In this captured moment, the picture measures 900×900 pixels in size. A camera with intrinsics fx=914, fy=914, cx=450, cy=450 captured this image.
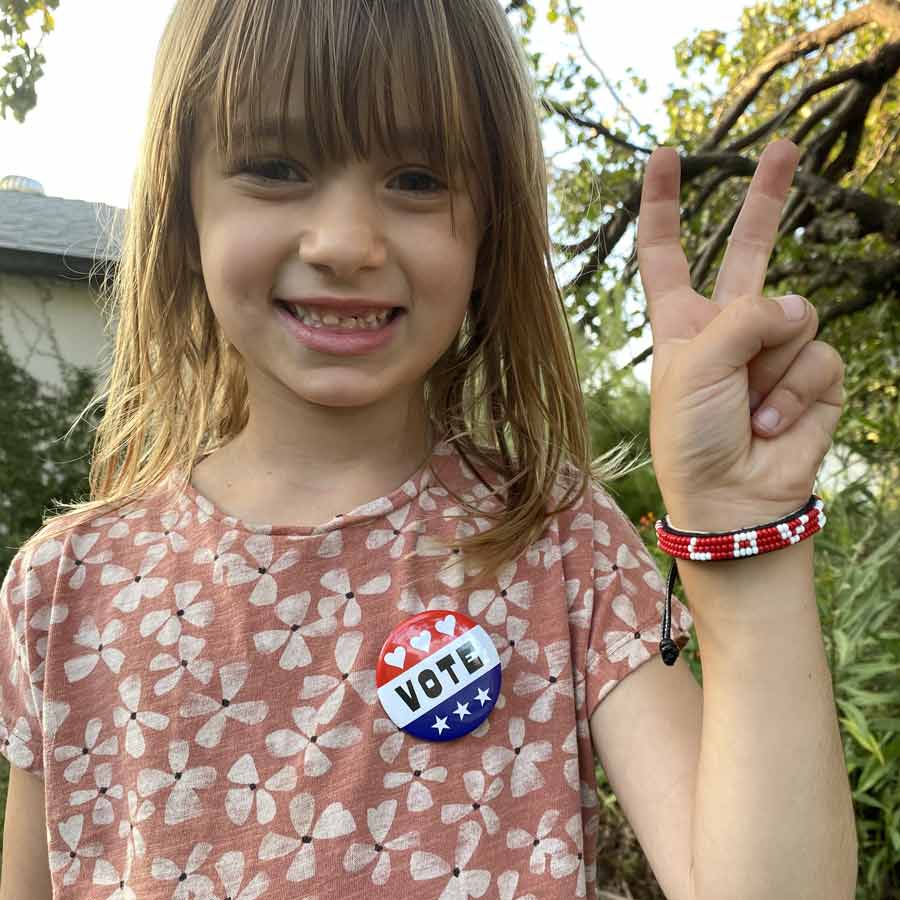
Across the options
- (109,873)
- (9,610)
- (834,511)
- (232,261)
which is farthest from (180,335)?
(834,511)

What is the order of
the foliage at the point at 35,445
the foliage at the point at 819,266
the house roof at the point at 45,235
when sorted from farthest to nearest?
the house roof at the point at 45,235 < the foliage at the point at 35,445 < the foliage at the point at 819,266

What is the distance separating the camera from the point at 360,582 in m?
1.12

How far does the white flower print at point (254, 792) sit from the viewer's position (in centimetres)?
102

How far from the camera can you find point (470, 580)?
111 centimetres

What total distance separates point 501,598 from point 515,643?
57 millimetres

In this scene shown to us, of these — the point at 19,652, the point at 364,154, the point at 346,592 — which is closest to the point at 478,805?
the point at 346,592

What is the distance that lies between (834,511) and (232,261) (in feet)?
6.25

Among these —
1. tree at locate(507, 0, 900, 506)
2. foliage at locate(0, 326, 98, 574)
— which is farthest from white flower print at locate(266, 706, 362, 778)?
foliage at locate(0, 326, 98, 574)

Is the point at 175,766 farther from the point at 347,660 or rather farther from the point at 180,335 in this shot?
the point at 180,335

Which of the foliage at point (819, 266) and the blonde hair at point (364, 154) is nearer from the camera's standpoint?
the blonde hair at point (364, 154)

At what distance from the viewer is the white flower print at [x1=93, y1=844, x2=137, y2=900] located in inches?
40.9

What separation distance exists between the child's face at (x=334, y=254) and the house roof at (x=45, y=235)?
5049 mm

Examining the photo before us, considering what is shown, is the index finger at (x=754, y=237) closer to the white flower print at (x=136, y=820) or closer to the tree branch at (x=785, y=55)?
the white flower print at (x=136, y=820)

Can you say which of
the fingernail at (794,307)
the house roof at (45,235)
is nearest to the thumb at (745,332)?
the fingernail at (794,307)
